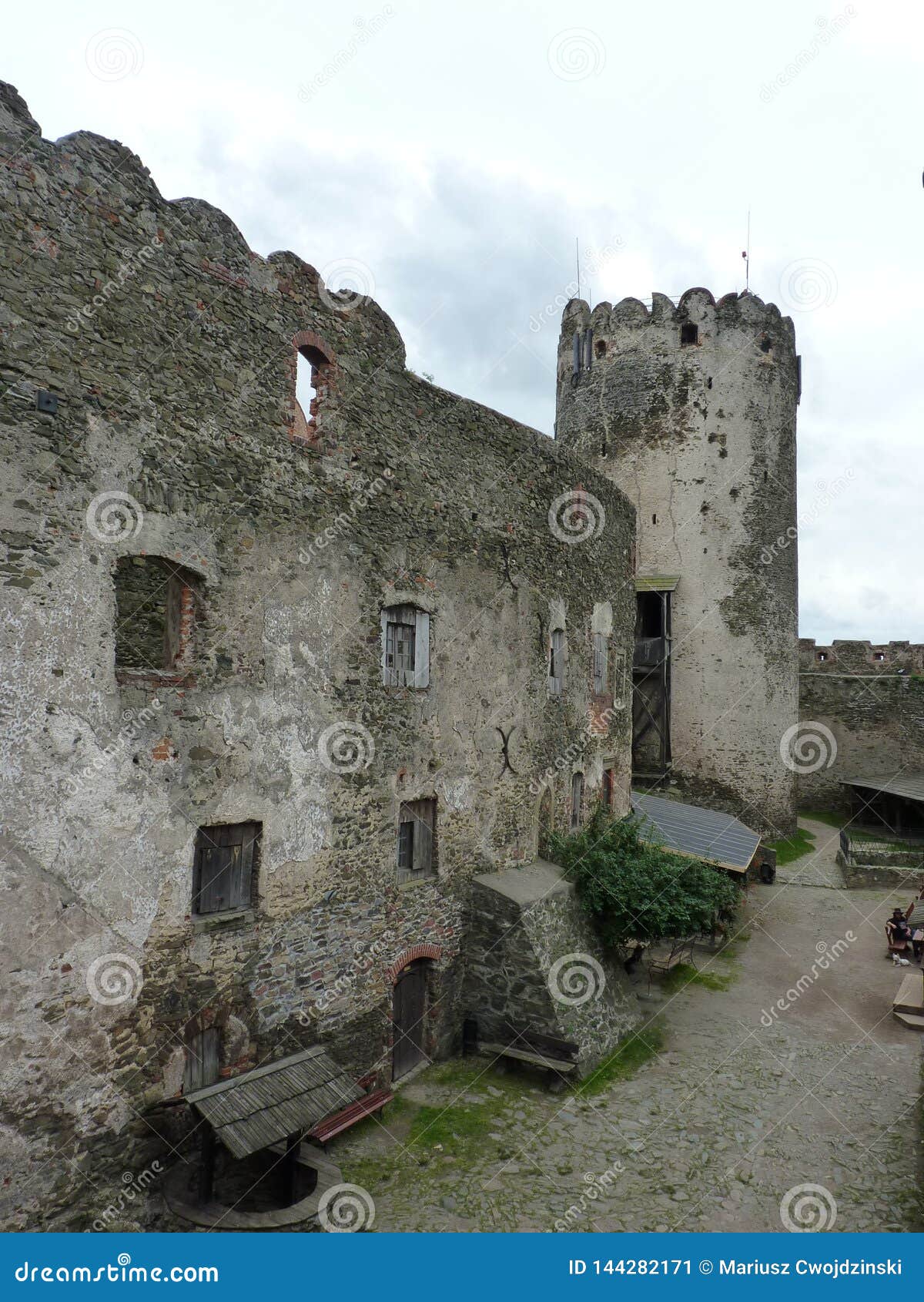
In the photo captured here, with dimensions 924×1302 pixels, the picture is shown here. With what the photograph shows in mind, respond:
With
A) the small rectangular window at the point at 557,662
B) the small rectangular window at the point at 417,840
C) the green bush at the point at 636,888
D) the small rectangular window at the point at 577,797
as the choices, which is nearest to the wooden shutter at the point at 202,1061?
the small rectangular window at the point at 417,840

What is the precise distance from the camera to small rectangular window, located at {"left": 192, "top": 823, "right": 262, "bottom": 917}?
26.8 ft

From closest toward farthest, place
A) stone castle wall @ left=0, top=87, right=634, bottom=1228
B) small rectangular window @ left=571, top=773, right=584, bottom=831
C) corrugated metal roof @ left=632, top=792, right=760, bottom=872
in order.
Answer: stone castle wall @ left=0, top=87, right=634, bottom=1228
small rectangular window @ left=571, top=773, right=584, bottom=831
corrugated metal roof @ left=632, top=792, right=760, bottom=872

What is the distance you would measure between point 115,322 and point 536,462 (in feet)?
25.4

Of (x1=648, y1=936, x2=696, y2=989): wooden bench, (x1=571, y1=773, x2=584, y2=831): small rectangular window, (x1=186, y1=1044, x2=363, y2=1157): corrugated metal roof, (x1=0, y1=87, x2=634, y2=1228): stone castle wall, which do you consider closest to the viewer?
(x1=0, y1=87, x2=634, y2=1228): stone castle wall

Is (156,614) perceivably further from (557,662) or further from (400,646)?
(557,662)

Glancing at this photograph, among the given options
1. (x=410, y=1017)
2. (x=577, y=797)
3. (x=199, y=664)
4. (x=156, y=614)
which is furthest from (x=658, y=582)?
(x=199, y=664)

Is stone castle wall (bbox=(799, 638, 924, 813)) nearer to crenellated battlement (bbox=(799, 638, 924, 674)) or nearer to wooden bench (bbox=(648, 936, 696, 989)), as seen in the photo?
crenellated battlement (bbox=(799, 638, 924, 674))

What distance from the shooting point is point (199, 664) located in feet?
26.6

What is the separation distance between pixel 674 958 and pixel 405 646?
9.05 m

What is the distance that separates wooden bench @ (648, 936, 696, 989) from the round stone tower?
377 inches

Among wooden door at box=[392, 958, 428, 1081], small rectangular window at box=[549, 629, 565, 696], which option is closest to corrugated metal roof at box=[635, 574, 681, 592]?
small rectangular window at box=[549, 629, 565, 696]

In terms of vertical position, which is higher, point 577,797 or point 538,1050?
point 577,797

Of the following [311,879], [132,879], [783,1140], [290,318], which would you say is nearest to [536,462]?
[290,318]

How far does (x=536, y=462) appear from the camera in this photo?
1371 cm
